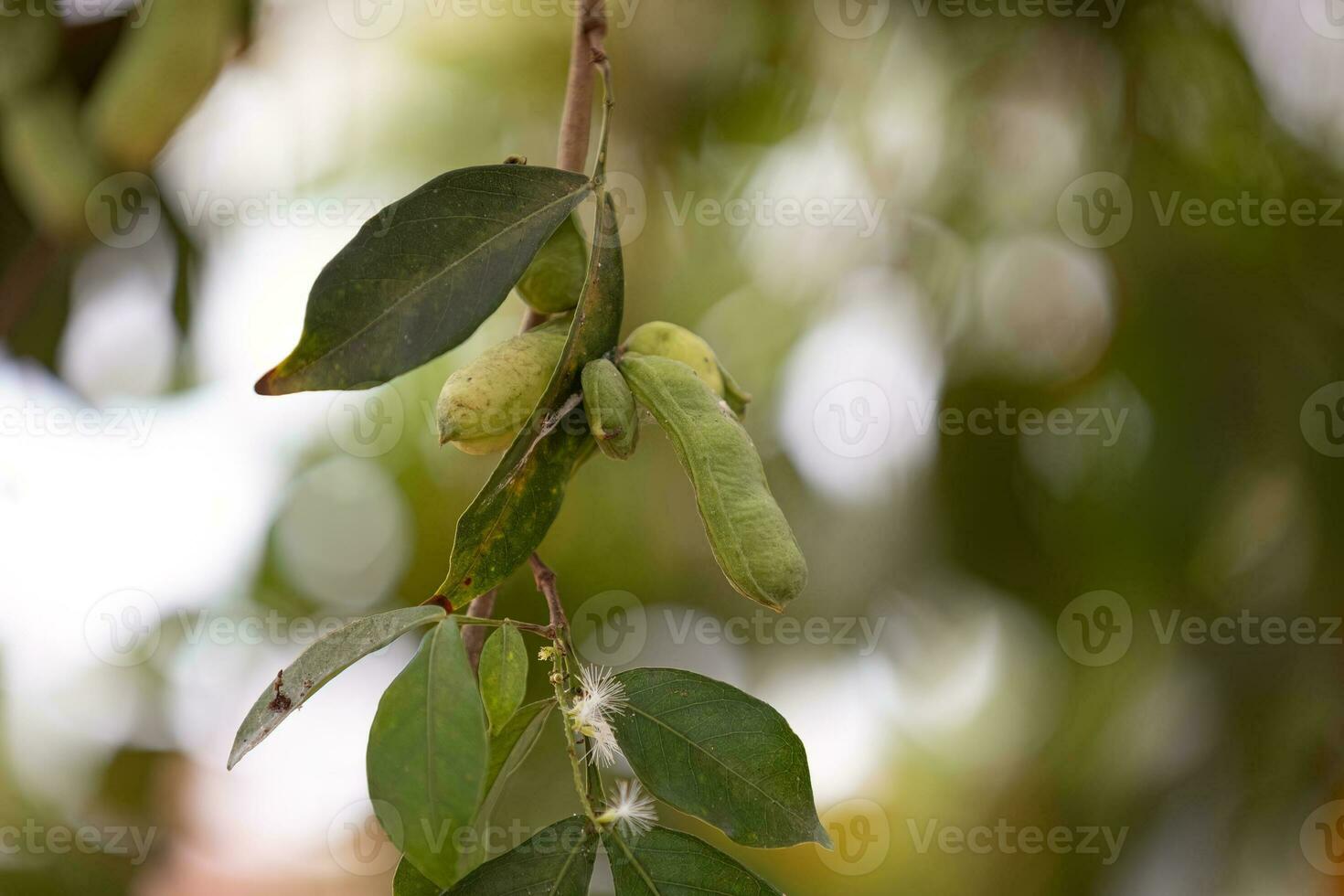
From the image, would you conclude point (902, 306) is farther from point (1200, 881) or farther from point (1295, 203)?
point (1200, 881)

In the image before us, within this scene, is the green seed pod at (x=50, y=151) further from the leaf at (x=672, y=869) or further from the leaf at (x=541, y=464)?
the leaf at (x=672, y=869)

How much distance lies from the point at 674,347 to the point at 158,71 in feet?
4.27

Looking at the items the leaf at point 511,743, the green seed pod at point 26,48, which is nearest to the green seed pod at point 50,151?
the green seed pod at point 26,48

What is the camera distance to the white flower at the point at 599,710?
494 mm

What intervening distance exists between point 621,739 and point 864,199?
5.40 ft

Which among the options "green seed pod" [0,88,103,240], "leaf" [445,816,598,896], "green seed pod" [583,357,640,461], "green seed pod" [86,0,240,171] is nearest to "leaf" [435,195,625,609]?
"green seed pod" [583,357,640,461]

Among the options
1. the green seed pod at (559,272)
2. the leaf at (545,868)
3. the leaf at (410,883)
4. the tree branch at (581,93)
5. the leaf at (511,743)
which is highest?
the tree branch at (581,93)

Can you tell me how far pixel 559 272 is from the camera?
638 millimetres

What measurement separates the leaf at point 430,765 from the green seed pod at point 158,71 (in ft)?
4.74

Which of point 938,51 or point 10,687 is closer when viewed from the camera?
point 10,687

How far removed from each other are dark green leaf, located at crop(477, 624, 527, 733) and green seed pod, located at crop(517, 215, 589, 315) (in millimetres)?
233

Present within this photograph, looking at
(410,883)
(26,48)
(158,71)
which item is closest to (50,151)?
(26,48)

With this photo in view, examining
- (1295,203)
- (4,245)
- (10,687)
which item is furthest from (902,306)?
(10,687)

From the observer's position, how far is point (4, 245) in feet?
5.90
